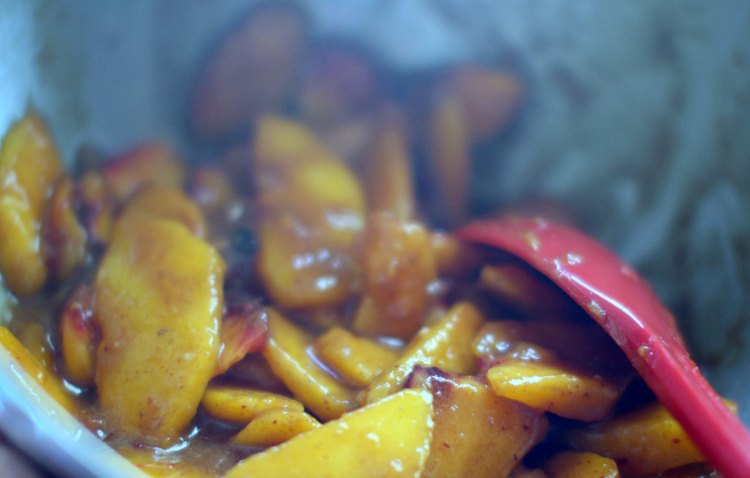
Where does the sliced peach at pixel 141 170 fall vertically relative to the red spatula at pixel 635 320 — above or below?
below

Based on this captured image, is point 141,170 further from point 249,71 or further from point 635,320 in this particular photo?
point 635,320

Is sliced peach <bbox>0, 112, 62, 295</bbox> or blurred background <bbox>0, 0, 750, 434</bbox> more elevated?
blurred background <bbox>0, 0, 750, 434</bbox>

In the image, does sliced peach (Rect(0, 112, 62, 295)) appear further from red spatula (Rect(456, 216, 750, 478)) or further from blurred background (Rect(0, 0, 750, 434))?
red spatula (Rect(456, 216, 750, 478))

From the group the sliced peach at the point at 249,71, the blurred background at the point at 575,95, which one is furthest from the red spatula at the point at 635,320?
the sliced peach at the point at 249,71

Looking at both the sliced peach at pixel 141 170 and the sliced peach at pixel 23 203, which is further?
the sliced peach at pixel 141 170

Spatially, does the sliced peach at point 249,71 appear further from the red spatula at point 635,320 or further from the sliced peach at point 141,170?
the red spatula at point 635,320

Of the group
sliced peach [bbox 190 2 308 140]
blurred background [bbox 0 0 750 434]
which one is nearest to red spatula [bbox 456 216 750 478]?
blurred background [bbox 0 0 750 434]

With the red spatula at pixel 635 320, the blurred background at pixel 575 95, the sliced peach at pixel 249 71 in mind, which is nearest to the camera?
the red spatula at pixel 635 320

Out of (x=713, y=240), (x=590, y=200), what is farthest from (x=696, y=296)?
(x=590, y=200)
